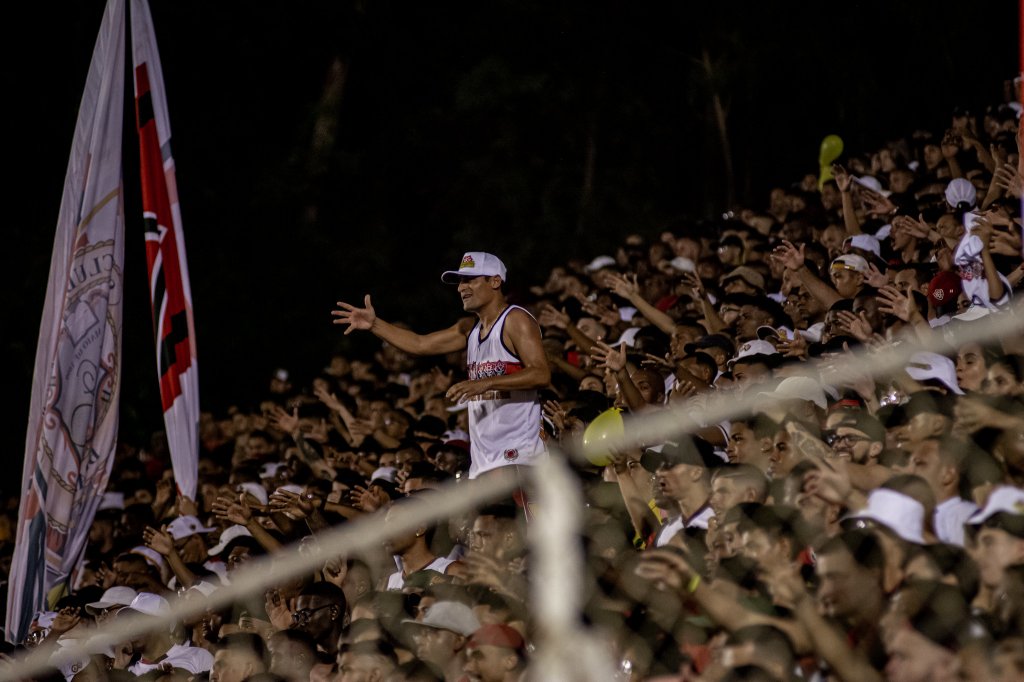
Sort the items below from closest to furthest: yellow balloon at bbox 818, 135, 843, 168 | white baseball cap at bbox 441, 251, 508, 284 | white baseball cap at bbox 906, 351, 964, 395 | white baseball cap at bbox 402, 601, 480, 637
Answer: white baseball cap at bbox 402, 601, 480, 637 → white baseball cap at bbox 906, 351, 964, 395 → white baseball cap at bbox 441, 251, 508, 284 → yellow balloon at bbox 818, 135, 843, 168

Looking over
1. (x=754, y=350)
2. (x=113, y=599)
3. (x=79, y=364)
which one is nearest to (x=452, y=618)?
(x=754, y=350)

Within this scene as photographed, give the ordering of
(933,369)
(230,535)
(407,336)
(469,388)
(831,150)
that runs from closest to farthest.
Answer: (933,369), (469,388), (407,336), (230,535), (831,150)

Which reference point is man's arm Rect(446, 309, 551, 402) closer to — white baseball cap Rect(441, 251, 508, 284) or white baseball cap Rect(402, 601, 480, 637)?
white baseball cap Rect(441, 251, 508, 284)

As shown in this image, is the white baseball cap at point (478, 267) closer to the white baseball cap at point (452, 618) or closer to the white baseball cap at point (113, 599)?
Result: the white baseball cap at point (452, 618)

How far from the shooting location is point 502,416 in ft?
21.6

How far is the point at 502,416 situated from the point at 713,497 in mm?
1813

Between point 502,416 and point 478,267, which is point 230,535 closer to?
point 502,416

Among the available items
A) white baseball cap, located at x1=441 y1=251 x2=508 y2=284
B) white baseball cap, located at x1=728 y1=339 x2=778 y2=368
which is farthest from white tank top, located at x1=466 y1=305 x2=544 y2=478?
white baseball cap, located at x1=728 y1=339 x2=778 y2=368

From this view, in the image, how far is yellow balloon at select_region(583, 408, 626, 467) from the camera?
242 inches

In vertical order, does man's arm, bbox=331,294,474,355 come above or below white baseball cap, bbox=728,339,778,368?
above

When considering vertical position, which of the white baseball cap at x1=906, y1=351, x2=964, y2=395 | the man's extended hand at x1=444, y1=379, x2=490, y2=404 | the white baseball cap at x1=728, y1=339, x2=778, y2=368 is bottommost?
the white baseball cap at x1=728, y1=339, x2=778, y2=368

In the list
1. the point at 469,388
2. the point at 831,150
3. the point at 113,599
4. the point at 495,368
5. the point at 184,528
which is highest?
the point at 469,388

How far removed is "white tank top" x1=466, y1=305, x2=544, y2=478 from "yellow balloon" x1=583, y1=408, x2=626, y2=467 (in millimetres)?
235

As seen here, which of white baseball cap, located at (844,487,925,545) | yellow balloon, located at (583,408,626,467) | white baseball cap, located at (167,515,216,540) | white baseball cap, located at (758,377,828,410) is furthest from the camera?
white baseball cap, located at (167,515,216,540)
